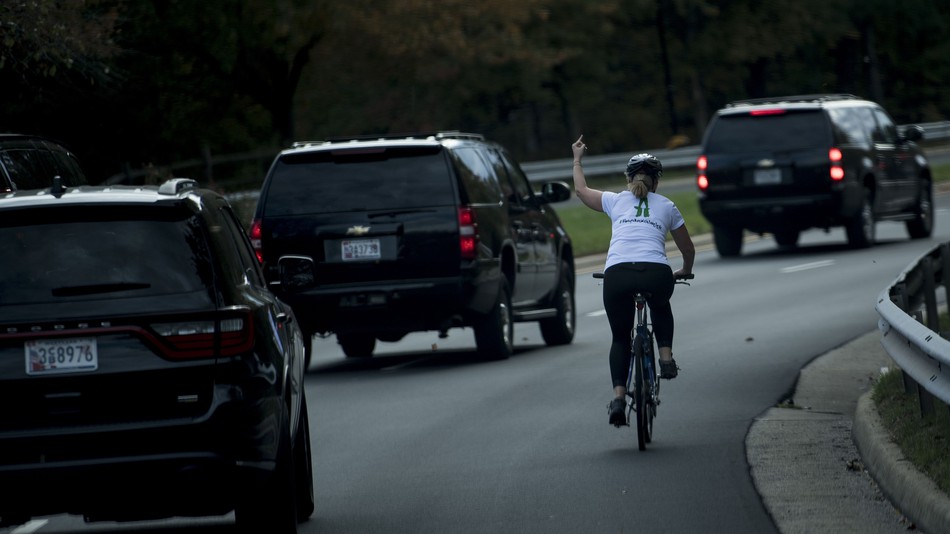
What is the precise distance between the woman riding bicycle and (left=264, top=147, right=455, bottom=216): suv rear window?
4300mm

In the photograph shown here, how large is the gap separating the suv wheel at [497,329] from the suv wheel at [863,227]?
11.0 m

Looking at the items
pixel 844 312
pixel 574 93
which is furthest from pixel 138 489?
pixel 574 93

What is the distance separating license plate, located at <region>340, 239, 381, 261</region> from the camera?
15000 mm

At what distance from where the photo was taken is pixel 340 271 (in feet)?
49.4

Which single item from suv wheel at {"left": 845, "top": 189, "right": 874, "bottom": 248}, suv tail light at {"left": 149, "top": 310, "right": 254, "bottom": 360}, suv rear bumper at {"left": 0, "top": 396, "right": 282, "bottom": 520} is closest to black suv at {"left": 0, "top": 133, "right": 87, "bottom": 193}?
suv tail light at {"left": 149, "top": 310, "right": 254, "bottom": 360}

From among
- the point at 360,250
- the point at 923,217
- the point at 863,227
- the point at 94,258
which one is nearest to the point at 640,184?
the point at 94,258

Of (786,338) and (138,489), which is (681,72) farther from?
(138,489)

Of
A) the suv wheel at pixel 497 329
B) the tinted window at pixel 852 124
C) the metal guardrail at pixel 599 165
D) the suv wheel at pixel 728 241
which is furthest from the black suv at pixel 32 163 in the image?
the metal guardrail at pixel 599 165

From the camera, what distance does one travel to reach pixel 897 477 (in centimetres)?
837

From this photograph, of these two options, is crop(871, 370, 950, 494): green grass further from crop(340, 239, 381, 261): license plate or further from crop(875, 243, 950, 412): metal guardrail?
crop(340, 239, 381, 261): license plate

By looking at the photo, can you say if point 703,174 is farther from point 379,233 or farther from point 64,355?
point 64,355

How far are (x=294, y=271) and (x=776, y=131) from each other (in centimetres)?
1694

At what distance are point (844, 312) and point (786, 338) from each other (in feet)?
7.66

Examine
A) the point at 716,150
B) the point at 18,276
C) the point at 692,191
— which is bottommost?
the point at 692,191
